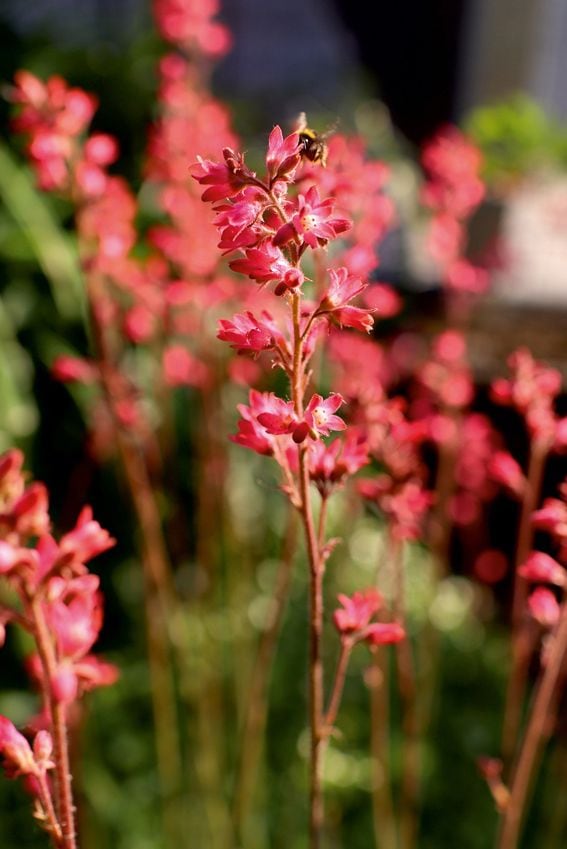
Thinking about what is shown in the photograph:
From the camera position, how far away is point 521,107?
2748 mm

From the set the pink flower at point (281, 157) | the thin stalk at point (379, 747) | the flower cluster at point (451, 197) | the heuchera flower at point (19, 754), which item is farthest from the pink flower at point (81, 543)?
the flower cluster at point (451, 197)

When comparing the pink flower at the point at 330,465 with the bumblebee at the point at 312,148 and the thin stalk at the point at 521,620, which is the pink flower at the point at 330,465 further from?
the thin stalk at the point at 521,620

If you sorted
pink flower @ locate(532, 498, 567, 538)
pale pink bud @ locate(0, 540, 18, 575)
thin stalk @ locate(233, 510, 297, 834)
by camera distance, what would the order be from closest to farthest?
pale pink bud @ locate(0, 540, 18, 575) < pink flower @ locate(532, 498, 567, 538) < thin stalk @ locate(233, 510, 297, 834)

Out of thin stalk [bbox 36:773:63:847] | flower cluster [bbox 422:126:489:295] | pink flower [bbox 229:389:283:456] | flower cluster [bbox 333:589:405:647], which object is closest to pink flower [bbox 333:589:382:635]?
flower cluster [bbox 333:589:405:647]

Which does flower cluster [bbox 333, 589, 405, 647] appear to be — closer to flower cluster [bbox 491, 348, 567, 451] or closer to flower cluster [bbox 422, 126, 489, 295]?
flower cluster [bbox 491, 348, 567, 451]

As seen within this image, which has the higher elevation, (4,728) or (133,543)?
(4,728)

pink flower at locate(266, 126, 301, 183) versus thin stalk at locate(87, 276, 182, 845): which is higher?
pink flower at locate(266, 126, 301, 183)

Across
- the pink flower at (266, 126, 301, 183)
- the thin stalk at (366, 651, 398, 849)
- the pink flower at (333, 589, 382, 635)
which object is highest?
the pink flower at (266, 126, 301, 183)

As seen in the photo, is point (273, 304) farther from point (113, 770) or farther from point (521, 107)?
point (521, 107)

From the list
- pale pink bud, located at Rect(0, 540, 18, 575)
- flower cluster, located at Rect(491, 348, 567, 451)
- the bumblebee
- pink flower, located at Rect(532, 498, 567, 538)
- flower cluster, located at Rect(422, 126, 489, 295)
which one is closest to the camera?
pale pink bud, located at Rect(0, 540, 18, 575)

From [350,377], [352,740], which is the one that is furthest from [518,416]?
[350,377]

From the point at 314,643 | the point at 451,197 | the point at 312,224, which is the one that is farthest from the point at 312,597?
the point at 451,197

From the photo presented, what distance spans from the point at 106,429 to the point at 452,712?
48.7 inches

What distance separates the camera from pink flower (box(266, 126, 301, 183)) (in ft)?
1.73
